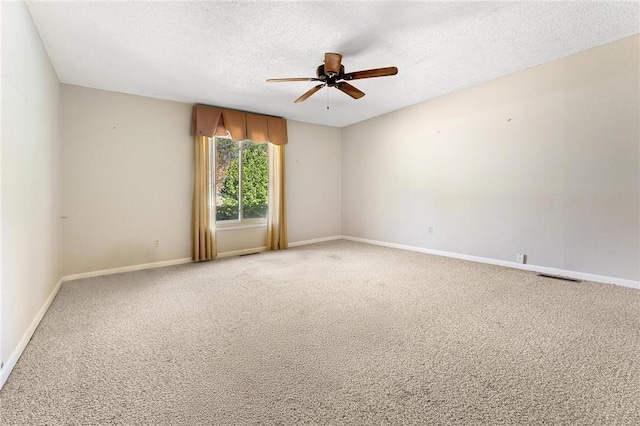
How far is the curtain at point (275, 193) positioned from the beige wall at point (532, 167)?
2051mm

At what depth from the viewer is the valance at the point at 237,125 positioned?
14.3 feet

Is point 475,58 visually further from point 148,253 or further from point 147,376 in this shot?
point 148,253

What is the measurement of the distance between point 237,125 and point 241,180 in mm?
942

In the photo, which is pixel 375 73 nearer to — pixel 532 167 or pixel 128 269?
pixel 532 167

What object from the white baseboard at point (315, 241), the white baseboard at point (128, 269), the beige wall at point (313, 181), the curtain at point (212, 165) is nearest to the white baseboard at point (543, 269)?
the white baseboard at point (315, 241)

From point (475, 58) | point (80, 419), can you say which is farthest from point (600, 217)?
point (80, 419)

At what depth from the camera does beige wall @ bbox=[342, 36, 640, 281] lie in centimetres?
295

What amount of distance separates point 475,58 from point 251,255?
4.16 metres

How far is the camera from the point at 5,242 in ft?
5.32

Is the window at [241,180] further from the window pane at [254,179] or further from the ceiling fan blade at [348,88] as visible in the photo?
the ceiling fan blade at [348,88]

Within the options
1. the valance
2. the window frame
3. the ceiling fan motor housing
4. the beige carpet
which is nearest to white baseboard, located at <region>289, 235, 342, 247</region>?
the window frame

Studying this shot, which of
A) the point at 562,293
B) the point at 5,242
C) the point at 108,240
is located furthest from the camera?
the point at 108,240

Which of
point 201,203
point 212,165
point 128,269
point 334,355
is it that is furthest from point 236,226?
point 334,355

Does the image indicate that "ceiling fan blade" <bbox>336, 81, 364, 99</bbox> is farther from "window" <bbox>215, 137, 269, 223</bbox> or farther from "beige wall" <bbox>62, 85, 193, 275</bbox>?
"beige wall" <bbox>62, 85, 193, 275</bbox>
